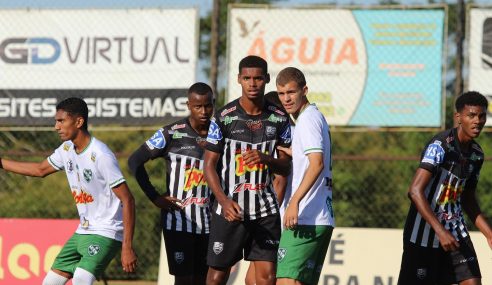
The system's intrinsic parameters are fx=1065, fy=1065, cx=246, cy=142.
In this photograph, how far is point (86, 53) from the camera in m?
15.1

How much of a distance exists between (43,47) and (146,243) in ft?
15.7

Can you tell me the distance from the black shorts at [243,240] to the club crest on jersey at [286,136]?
63cm

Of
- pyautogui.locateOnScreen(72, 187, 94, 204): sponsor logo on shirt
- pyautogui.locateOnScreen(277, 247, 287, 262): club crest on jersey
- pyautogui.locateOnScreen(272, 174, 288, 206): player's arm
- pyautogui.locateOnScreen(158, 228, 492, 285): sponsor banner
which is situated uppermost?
pyautogui.locateOnScreen(272, 174, 288, 206): player's arm

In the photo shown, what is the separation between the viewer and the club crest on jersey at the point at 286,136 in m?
8.84

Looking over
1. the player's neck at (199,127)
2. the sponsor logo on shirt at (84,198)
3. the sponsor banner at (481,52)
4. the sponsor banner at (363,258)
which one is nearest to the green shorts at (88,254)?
the sponsor logo on shirt at (84,198)

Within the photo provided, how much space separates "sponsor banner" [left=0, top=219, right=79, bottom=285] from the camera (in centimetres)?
1366

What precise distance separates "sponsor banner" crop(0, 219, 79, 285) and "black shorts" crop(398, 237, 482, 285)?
5.87 m

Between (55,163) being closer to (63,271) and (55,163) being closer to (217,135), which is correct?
(63,271)

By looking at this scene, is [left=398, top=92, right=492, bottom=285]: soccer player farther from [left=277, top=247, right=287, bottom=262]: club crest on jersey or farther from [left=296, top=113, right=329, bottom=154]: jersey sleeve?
[left=277, top=247, right=287, bottom=262]: club crest on jersey

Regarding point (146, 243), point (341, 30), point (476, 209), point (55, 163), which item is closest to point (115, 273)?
point (146, 243)

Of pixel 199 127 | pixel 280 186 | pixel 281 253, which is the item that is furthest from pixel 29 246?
pixel 281 253

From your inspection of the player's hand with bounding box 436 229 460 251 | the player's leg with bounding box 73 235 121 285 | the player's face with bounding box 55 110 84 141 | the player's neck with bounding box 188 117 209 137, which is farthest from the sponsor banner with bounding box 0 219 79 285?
the player's hand with bounding box 436 229 460 251

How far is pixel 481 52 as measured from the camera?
14.5m

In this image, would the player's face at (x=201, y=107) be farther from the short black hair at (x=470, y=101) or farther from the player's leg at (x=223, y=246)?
the short black hair at (x=470, y=101)
